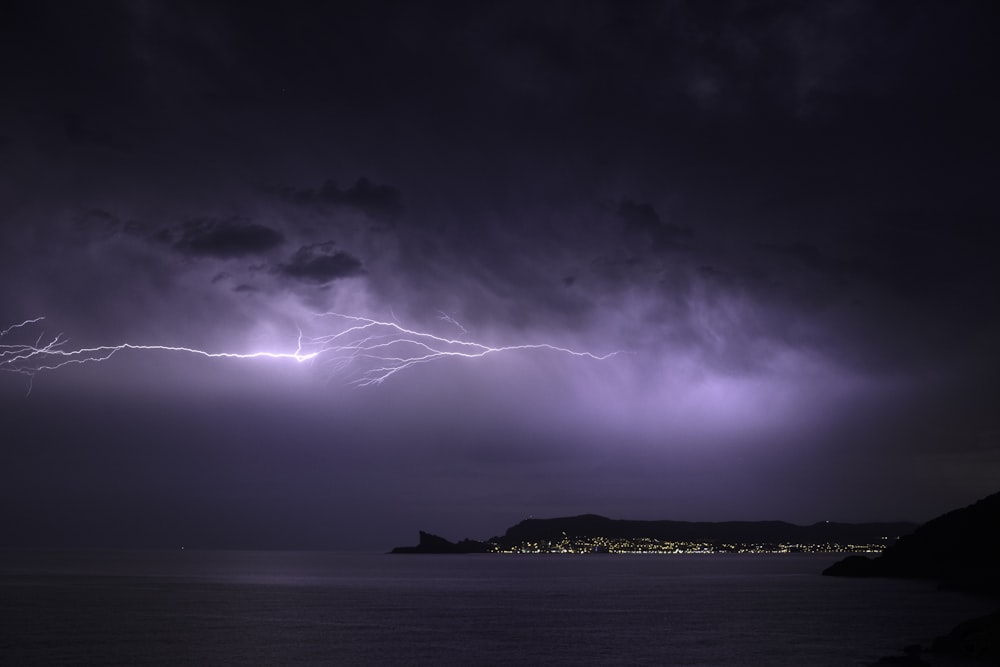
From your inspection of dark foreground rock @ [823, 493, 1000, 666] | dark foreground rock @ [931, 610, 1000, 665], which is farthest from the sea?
dark foreground rock @ [823, 493, 1000, 666]

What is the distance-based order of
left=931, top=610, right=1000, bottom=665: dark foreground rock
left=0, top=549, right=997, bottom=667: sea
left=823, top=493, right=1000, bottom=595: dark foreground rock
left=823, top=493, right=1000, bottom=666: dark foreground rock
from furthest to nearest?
left=823, top=493, right=1000, bottom=595: dark foreground rock, left=823, top=493, right=1000, bottom=666: dark foreground rock, left=0, top=549, right=997, bottom=667: sea, left=931, top=610, right=1000, bottom=665: dark foreground rock

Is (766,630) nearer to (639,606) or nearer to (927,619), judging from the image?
(927,619)

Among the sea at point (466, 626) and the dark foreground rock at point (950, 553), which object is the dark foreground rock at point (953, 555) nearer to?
the dark foreground rock at point (950, 553)

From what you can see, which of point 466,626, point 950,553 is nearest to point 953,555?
point 950,553

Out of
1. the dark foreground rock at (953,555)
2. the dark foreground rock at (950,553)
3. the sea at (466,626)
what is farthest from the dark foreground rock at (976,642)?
the dark foreground rock at (950,553)

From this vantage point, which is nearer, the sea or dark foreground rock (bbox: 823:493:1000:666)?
the sea

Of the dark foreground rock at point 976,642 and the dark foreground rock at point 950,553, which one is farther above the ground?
the dark foreground rock at point 950,553

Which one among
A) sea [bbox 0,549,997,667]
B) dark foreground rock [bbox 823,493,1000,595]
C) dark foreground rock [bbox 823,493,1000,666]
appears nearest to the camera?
sea [bbox 0,549,997,667]

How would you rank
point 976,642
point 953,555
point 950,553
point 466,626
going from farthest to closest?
point 950,553 < point 953,555 < point 466,626 < point 976,642

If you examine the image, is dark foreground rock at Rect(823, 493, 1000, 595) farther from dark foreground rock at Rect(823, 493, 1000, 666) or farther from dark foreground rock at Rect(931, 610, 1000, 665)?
dark foreground rock at Rect(931, 610, 1000, 665)

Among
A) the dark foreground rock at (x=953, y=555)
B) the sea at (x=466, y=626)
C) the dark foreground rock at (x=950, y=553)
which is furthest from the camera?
the dark foreground rock at (x=950, y=553)

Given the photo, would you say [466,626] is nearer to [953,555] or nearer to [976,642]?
[976,642]
